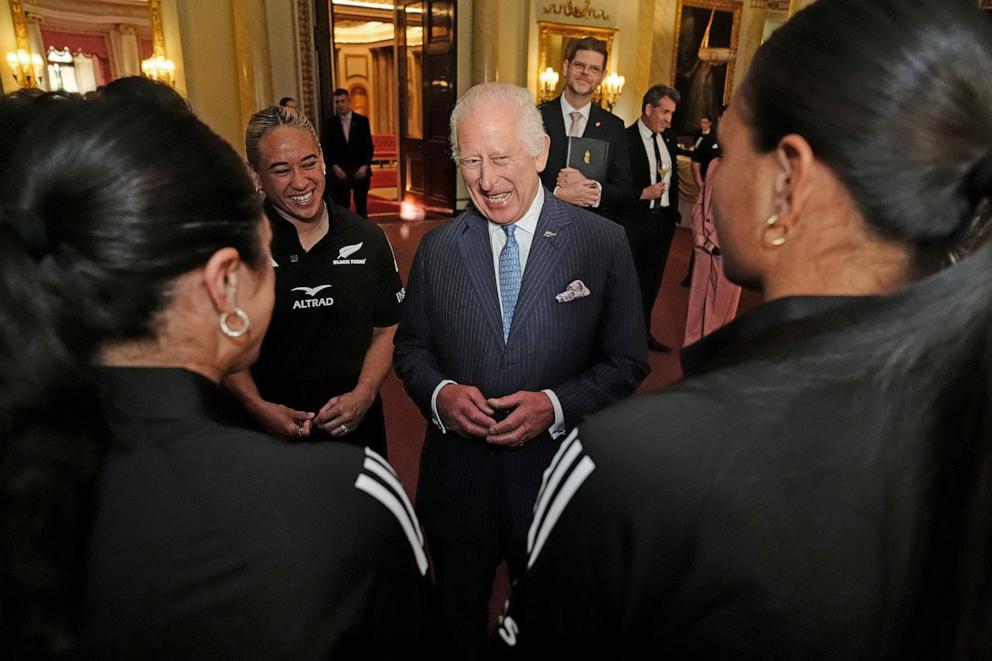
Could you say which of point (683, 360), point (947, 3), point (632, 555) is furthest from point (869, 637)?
point (947, 3)

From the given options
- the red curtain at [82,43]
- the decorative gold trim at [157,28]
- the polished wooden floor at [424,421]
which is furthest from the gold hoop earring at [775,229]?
the red curtain at [82,43]

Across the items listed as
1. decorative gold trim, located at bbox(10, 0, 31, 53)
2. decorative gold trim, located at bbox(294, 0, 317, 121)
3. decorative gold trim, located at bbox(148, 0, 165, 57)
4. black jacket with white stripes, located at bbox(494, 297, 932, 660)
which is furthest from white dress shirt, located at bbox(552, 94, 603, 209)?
decorative gold trim, located at bbox(10, 0, 31, 53)

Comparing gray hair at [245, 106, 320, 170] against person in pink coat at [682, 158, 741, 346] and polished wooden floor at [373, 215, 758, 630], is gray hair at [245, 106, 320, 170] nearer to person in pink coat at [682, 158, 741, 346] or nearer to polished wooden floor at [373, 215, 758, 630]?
polished wooden floor at [373, 215, 758, 630]

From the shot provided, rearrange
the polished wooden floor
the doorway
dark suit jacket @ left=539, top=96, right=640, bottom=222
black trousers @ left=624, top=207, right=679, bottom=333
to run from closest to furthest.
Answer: the polished wooden floor
dark suit jacket @ left=539, top=96, right=640, bottom=222
black trousers @ left=624, top=207, right=679, bottom=333
the doorway

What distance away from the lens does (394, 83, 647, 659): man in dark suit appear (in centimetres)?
158

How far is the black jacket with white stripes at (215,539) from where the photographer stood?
26.2 inches

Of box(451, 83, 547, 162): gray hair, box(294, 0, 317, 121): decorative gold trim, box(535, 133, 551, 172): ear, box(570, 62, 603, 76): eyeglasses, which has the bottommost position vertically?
box(535, 133, 551, 172): ear

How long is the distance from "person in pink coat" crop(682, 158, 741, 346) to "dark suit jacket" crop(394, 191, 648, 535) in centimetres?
254

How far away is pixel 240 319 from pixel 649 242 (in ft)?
12.9

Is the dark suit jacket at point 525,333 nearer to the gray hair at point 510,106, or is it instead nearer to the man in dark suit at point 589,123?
the gray hair at point 510,106

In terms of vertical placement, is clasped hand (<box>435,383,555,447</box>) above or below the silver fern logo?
below

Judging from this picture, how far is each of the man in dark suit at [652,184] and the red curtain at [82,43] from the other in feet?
29.7

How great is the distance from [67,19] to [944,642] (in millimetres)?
12265

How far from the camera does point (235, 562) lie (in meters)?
0.68
